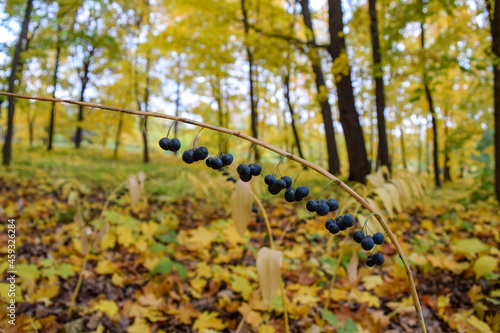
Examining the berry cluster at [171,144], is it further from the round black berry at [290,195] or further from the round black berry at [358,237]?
the round black berry at [358,237]

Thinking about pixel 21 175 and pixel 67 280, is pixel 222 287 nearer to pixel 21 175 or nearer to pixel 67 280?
pixel 67 280

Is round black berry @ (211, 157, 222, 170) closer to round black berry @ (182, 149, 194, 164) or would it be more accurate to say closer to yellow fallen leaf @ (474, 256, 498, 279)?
round black berry @ (182, 149, 194, 164)

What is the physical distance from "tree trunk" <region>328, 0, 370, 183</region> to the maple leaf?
4.26m

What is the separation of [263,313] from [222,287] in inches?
22.5

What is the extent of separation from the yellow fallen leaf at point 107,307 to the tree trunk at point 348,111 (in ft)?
15.3

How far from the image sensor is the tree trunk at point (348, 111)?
5.46m

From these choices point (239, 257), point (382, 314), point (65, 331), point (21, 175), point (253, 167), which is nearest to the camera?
point (253, 167)

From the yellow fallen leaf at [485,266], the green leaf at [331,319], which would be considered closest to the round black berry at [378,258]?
the green leaf at [331,319]

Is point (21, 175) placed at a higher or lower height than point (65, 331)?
higher

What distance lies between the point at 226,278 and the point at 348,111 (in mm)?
4152

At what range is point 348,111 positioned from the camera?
5.49m

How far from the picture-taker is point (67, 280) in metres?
2.56

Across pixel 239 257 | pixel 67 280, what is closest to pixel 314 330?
pixel 239 257

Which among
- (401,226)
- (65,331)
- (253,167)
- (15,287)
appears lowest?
(65,331)
